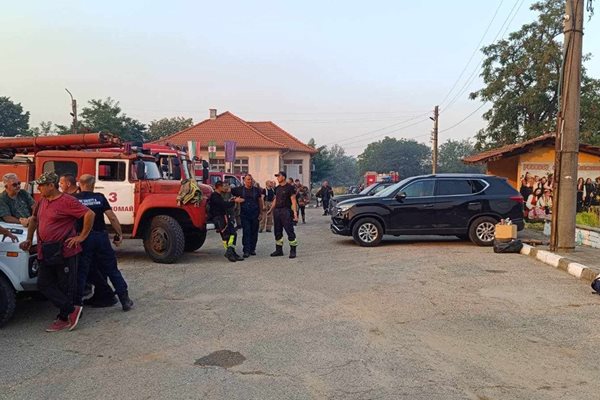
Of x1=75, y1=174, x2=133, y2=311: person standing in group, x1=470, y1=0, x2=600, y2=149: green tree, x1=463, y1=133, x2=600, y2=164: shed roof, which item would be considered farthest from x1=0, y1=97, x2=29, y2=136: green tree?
x1=75, y1=174, x2=133, y2=311: person standing in group

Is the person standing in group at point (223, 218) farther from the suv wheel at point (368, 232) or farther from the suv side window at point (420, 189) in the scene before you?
the suv side window at point (420, 189)

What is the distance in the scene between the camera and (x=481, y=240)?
40.9ft

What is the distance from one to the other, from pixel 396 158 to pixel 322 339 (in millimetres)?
124196

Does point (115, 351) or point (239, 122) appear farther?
point (239, 122)

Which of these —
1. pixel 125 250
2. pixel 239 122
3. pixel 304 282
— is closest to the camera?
pixel 304 282

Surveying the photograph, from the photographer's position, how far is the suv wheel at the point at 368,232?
493 inches

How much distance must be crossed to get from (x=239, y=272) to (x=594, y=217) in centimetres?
1189

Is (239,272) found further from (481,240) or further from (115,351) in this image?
(481,240)

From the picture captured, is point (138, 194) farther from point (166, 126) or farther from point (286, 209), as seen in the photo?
point (166, 126)

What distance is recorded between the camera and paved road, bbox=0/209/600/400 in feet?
13.5

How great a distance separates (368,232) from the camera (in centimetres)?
1257

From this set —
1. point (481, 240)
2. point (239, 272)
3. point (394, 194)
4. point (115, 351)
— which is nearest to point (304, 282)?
point (239, 272)

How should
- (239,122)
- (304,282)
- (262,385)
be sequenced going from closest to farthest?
(262,385) → (304,282) → (239,122)

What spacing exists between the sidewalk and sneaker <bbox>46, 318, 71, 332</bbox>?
7.90 meters
